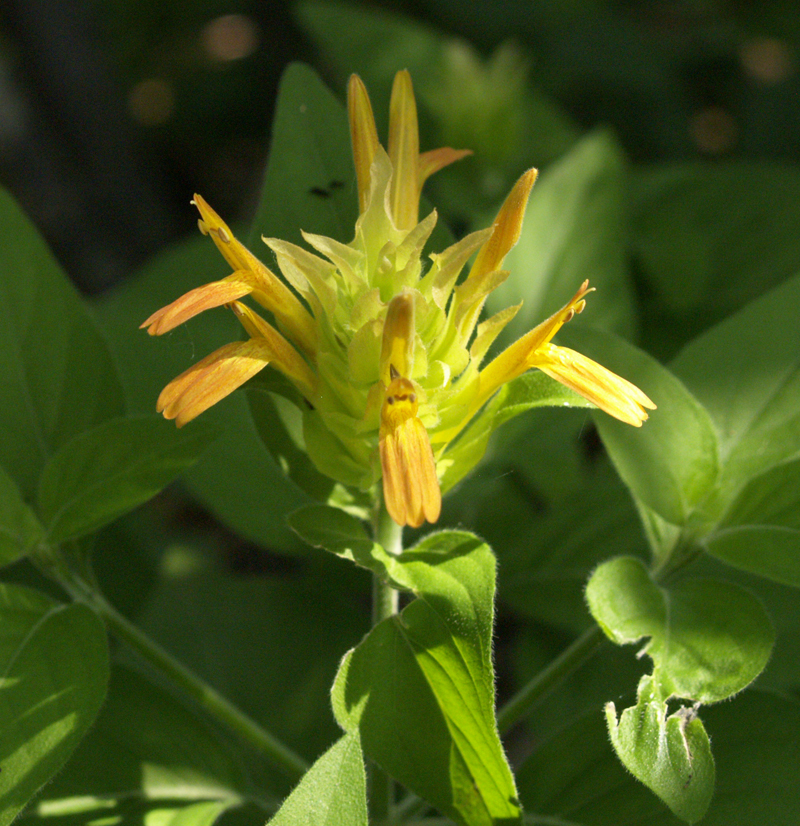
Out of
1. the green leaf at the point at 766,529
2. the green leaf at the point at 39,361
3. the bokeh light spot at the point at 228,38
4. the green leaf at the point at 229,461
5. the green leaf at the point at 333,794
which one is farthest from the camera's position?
the bokeh light spot at the point at 228,38

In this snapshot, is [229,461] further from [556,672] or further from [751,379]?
[751,379]

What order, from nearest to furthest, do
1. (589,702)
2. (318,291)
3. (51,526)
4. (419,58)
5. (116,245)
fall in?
1. (318,291)
2. (51,526)
3. (589,702)
4. (419,58)
5. (116,245)

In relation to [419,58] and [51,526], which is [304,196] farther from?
[419,58]

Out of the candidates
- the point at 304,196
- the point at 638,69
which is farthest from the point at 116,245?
the point at 304,196

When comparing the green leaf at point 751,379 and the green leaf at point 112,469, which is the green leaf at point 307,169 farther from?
the green leaf at point 751,379

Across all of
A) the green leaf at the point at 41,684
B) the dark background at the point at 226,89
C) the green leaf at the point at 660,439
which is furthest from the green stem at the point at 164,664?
the dark background at the point at 226,89

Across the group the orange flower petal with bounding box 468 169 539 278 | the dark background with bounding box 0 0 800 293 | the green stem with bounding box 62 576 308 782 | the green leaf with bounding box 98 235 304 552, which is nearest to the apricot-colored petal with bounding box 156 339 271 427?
the orange flower petal with bounding box 468 169 539 278

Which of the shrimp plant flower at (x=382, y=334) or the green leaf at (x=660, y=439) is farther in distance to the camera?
the green leaf at (x=660, y=439)
